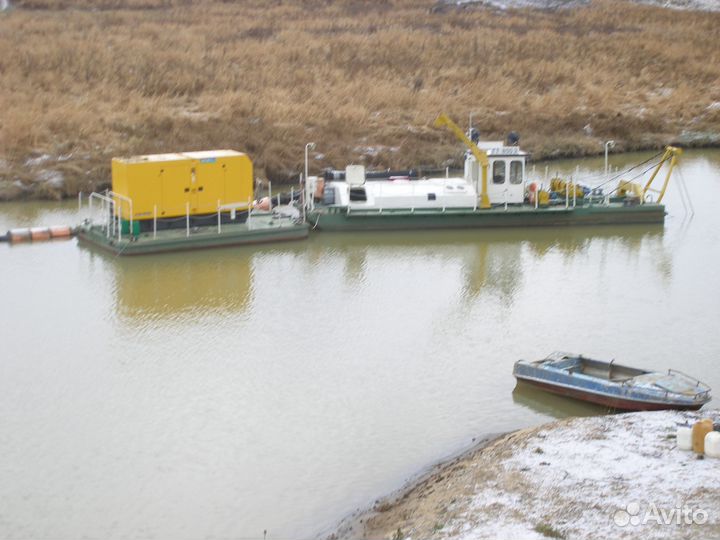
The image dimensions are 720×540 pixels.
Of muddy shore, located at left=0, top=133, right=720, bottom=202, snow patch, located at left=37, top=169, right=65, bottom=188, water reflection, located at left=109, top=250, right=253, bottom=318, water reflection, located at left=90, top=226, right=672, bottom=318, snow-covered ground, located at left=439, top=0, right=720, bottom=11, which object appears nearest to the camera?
water reflection, located at left=109, top=250, right=253, bottom=318

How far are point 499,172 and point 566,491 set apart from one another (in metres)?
17.6

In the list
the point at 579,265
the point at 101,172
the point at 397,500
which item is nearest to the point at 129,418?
the point at 397,500

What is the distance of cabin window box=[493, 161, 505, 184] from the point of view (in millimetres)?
29953

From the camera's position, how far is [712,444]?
13.7 m

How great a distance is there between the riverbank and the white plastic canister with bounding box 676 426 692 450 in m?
0.13

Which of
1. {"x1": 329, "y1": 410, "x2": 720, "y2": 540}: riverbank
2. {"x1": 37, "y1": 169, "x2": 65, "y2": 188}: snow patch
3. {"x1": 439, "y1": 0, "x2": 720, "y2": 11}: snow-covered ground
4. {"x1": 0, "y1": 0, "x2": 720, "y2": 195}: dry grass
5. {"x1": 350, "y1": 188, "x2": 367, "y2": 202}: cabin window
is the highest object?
{"x1": 439, "y1": 0, "x2": 720, "y2": 11}: snow-covered ground

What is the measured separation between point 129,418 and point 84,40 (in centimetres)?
3242

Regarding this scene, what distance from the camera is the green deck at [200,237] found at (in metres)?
26.9

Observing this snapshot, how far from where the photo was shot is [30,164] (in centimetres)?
3531

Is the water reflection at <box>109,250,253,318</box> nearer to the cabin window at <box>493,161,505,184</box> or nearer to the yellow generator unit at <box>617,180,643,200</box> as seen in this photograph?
the cabin window at <box>493,161,505,184</box>

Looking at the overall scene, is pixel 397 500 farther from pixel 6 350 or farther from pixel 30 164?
pixel 30 164

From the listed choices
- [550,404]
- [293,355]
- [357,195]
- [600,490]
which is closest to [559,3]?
[357,195]

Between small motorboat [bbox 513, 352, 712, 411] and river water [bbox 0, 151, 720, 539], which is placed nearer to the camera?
river water [bbox 0, 151, 720, 539]

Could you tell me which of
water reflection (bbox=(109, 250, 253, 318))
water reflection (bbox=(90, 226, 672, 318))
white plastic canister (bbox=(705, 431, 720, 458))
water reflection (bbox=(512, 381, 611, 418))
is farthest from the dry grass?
white plastic canister (bbox=(705, 431, 720, 458))
